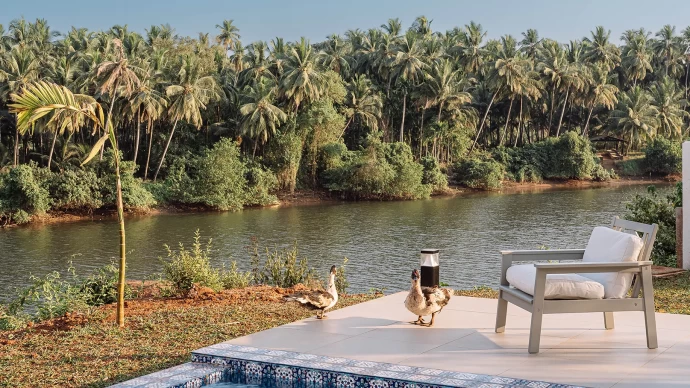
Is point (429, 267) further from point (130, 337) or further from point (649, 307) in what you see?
point (130, 337)

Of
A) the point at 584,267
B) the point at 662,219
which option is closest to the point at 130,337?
the point at 584,267

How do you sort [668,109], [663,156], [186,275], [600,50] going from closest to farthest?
[186,275], [663,156], [668,109], [600,50]

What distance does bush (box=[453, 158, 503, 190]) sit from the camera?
5019 centimetres

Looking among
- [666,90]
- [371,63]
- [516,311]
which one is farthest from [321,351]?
[666,90]

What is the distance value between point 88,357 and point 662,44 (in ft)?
228

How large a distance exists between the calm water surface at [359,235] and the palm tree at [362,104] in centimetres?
773

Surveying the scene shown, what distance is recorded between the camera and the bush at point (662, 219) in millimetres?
10672

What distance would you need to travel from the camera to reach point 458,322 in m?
6.05

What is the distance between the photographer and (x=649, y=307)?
5035 mm

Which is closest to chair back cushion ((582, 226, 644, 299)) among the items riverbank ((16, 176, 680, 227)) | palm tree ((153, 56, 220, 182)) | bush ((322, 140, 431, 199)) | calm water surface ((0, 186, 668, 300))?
calm water surface ((0, 186, 668, 300))

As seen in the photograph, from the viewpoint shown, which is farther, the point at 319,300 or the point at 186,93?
the point at 186,93

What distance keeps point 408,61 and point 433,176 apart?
778cm

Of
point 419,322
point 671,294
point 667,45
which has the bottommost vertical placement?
point 419,322

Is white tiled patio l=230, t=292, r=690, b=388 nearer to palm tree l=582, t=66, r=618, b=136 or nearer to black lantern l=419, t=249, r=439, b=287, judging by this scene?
black lantern l=419, t=249, r=439, b=287
